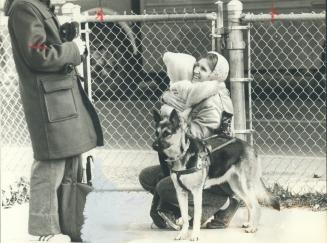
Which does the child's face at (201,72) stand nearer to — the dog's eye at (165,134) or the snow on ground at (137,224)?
the dog's eye at (165,134)

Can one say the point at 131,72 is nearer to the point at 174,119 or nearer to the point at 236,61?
the point at 236,61

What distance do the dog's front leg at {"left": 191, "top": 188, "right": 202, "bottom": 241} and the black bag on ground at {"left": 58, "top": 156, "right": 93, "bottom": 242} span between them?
1.97 feet

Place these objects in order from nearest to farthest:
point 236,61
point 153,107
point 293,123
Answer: point 236,61 < point 153,107 < point 293,123

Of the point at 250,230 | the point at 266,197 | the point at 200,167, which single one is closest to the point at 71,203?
the point at 200,167

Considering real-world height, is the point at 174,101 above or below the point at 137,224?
above

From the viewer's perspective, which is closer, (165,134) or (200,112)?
(165,134)

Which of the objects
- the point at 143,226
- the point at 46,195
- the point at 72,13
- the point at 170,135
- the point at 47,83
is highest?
the point at 72,13

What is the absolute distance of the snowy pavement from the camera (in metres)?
4.55

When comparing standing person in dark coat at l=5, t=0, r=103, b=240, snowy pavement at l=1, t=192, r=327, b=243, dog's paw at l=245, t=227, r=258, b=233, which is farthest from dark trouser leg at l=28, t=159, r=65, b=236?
dog's paw at l=245, t=227, r=258, b=233

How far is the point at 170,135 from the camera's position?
4.25 metres

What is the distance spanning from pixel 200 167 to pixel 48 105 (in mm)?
884

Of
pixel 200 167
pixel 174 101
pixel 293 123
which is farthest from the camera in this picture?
pixel 293 123

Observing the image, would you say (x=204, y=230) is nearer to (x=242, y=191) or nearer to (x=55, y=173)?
(x=242, y=191)

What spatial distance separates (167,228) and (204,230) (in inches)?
8.7
